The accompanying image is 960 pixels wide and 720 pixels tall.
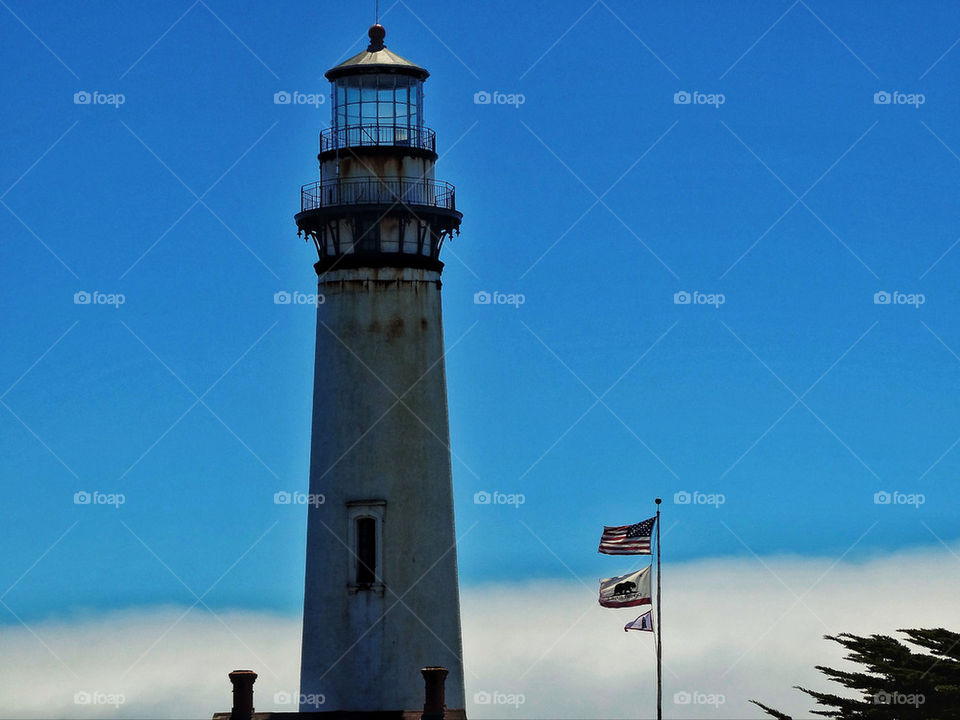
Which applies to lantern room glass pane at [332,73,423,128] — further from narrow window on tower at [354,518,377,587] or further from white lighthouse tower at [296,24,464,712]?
narrow window on tower at [354,518,377,587]

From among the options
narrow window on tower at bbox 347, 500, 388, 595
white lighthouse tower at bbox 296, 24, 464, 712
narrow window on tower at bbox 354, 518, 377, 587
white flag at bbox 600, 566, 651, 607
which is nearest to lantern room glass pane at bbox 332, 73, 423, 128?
white lighthouse tower at bbox 296, 24, 464, 712

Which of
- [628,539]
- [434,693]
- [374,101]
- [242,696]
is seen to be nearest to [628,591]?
[628,539]

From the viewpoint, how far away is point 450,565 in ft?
203

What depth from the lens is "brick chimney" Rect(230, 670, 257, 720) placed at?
187 feet

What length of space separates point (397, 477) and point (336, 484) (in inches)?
64.7

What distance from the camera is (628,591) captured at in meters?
59.9

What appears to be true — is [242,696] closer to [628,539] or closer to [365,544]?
[365,544]

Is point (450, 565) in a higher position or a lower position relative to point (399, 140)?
lower

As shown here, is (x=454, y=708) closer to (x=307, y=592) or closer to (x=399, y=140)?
(x=307, y=592)

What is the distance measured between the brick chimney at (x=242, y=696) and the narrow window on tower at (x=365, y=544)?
16.3 ft

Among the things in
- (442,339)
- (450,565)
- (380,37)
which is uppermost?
(380,37)

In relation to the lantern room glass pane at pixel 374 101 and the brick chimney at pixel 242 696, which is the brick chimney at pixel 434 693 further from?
the lantern room glass pane at pixel 374 101

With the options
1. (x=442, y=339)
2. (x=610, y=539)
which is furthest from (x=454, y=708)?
(x=442, y=339)

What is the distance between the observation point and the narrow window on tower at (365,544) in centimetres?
6112
